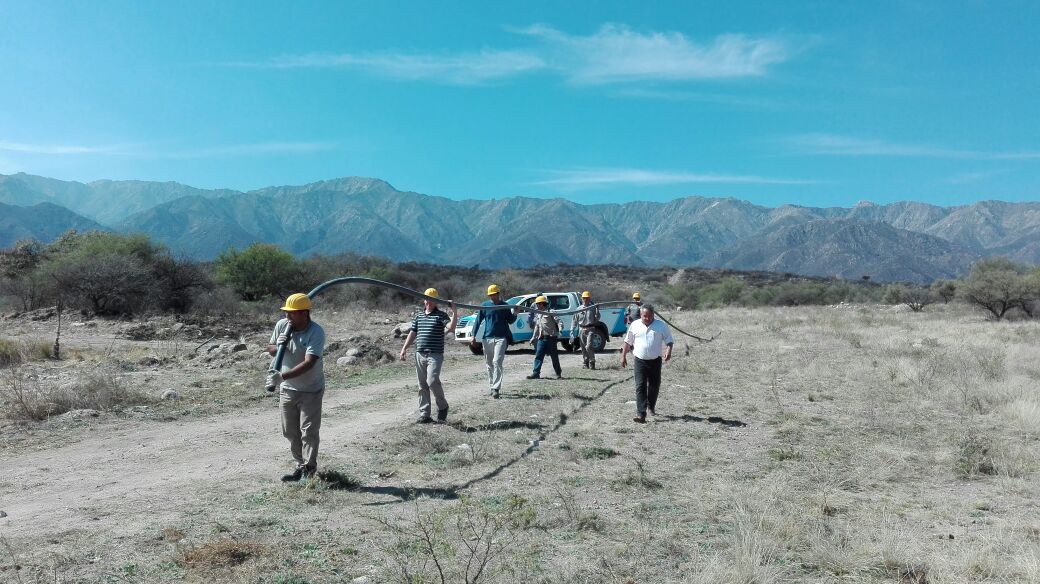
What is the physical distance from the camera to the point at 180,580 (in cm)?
481

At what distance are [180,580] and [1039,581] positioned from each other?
5744 millimetres

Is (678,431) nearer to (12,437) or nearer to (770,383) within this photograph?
(770,383)

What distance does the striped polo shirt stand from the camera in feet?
34.0

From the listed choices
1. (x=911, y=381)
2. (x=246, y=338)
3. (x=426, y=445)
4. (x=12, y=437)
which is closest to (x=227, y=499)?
(x=426, y=445)

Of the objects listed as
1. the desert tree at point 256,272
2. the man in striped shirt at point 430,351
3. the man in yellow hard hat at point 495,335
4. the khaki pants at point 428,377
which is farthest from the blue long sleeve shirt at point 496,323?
the desert tree at point 256,272

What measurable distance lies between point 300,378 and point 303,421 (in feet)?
1.50

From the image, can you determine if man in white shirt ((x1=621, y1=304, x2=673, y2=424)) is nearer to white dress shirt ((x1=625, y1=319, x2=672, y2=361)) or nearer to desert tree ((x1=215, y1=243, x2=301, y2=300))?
white dress shirt ((x1=625, y1=319, x2=672, y2=361))

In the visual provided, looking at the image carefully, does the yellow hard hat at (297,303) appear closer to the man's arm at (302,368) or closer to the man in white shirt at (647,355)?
the man's arm at (302,368)

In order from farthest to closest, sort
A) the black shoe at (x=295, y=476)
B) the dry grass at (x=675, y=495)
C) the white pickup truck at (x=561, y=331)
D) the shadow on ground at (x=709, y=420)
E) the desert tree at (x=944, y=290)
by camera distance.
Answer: the desert tree at (x=944, y=290) < the white pickup truck at (x=561, y=331) < the shadow on ground at (x=709, y=420) < the black shoe at (x=295, y=476) < the dry grass at (x=675, y=495)

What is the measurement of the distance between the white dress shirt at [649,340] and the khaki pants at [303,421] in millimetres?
5278

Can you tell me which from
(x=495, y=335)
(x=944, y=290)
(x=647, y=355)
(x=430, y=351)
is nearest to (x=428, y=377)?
(x=430, y=351)

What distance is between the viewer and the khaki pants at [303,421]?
720 cm

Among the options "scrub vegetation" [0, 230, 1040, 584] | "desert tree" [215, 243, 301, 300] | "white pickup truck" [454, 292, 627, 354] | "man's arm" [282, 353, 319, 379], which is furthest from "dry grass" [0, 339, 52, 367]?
"desert tree" [215, 243, 301, 300]

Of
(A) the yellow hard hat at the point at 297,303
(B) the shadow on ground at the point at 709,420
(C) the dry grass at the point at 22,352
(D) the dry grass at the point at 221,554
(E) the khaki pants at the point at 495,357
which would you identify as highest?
(A) the yellow hard hat at the point at 297,303
